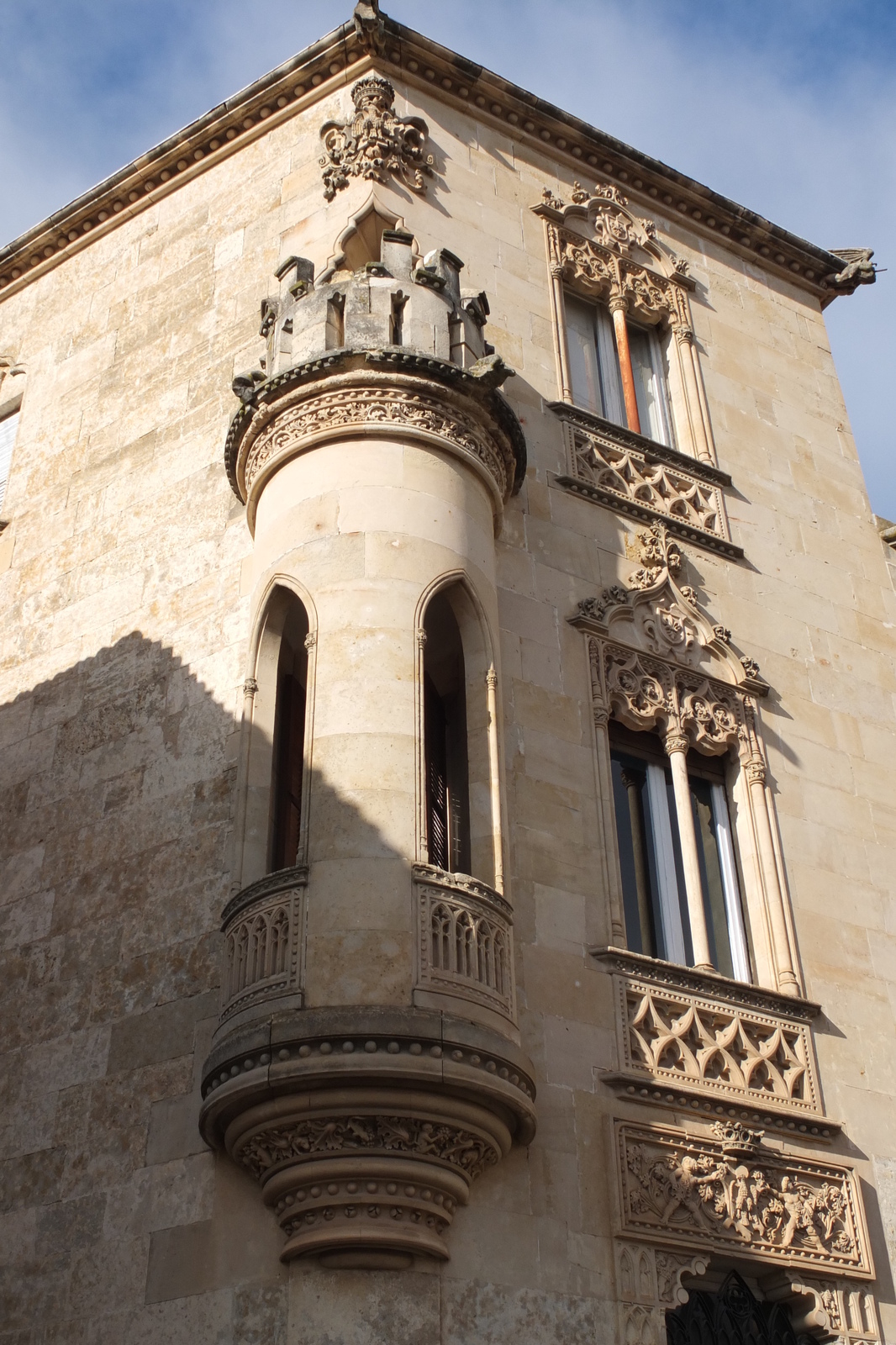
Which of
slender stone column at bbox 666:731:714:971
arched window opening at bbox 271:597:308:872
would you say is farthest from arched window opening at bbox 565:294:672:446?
arched window opening at bbox 271:597:308:872

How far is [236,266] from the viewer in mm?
14719

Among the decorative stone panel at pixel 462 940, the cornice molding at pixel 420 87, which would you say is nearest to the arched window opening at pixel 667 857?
A: the decorative stone panel at pixel 462 940

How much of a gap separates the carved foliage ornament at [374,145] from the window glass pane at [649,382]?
280 cm

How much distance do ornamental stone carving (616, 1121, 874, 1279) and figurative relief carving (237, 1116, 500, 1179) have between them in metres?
1.57

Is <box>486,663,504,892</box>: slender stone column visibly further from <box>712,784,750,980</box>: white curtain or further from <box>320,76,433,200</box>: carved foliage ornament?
<box>320,76,433,200</box>: carved foliage ornament

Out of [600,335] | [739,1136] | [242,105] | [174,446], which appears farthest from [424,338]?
[739,1136]

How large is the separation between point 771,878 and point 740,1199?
264 cm

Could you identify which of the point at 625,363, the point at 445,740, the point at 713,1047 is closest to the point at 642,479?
the point at 625,363

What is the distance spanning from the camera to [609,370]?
1534 cm

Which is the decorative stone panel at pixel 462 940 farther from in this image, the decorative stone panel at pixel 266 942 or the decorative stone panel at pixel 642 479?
the decorative stone panel at pixel 642 479

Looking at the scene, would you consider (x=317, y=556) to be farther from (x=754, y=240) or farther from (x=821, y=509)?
(x=754, y=240)

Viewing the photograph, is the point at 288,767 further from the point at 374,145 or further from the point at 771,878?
the point at 374,145

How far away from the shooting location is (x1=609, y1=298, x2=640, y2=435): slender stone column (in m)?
15.0

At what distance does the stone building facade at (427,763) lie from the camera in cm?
923
